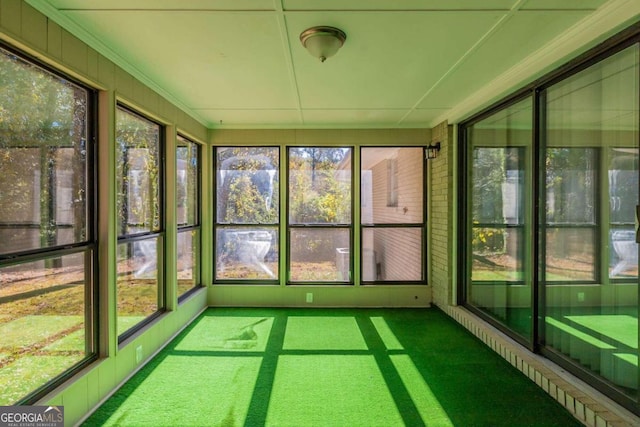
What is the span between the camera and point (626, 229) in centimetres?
220

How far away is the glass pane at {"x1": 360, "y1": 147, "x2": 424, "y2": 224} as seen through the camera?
4984 mm

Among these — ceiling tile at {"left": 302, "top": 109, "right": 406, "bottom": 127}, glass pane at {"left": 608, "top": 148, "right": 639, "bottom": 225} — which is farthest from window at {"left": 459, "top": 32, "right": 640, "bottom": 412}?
ceiling tile at {"left": 302, "top": 109, "right": 406, "bottom": 127}

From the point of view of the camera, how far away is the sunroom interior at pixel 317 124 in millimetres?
2049

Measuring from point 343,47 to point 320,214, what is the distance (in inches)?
109

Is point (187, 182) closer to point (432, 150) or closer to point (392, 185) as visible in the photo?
point (392, 185)

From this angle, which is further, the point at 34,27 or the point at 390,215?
the point at 390,215

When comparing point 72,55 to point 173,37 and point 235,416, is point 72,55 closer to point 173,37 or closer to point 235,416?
point 173,37

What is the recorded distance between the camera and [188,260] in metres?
4.50

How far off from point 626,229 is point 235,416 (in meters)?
2.88

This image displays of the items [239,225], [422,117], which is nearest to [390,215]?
[422,117]

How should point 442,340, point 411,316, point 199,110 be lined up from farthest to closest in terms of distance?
1. point 411,316
2. point 199,110
3. point 442,340

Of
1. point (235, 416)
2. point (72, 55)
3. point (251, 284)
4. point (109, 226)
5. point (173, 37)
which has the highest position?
point (173, 37)

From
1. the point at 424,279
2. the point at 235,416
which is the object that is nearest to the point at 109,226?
the point at 235,416

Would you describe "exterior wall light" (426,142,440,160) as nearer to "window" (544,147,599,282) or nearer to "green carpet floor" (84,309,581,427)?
"window" (544,147,599,282)
